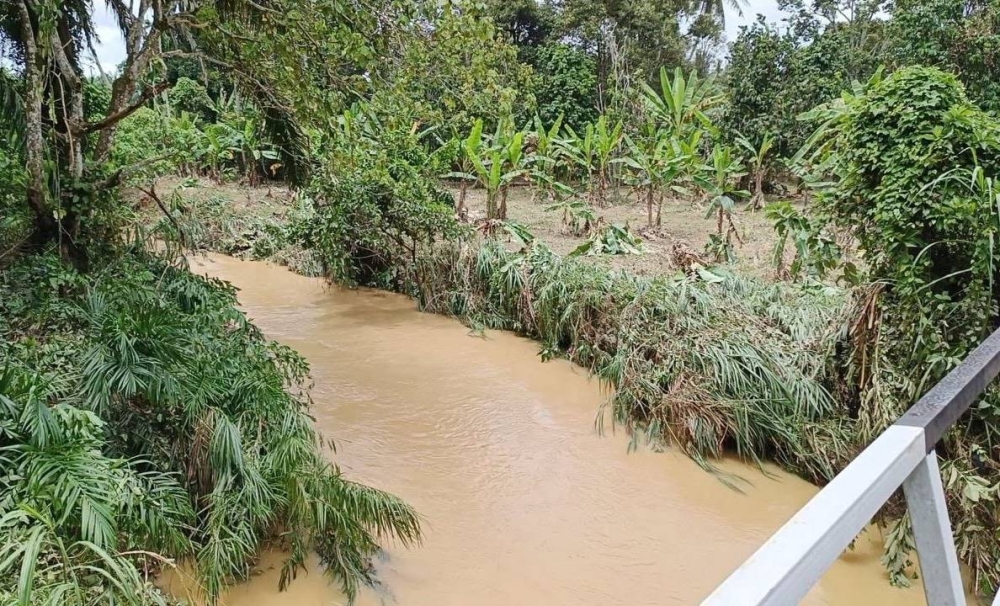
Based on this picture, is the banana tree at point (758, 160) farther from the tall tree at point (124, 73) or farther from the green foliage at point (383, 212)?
the tall tree at point (124, 73)

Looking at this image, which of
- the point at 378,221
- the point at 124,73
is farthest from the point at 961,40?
the point at 124,73

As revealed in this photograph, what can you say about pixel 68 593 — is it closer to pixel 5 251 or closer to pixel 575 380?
pixel 5 251

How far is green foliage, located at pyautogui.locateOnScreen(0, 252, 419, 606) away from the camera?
238 cm

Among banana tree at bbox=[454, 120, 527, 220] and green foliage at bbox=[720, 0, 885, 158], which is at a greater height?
green foliage at bbox=[720, 0, 885, 158]

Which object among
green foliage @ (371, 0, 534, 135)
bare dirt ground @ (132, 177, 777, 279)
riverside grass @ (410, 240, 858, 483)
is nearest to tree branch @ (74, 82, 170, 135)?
green foliage @ (371, 0, 534, 135)

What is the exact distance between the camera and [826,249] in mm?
4617

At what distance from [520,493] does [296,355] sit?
2042 mm

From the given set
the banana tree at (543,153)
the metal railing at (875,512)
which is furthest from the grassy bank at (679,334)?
the metal railing at (875,512)

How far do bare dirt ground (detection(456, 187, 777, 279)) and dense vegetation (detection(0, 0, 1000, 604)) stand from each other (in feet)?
2.07

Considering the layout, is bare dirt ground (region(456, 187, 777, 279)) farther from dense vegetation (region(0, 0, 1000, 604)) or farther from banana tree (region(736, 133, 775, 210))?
dense vegetation (region(0, 0, 1000, 604))

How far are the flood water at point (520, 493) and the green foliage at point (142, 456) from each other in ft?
1.09

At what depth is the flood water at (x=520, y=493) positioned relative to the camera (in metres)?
3.66

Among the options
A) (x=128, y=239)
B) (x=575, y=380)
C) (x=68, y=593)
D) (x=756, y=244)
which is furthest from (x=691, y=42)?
(x=68, y=593)

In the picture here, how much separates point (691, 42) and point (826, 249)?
1719 cm
